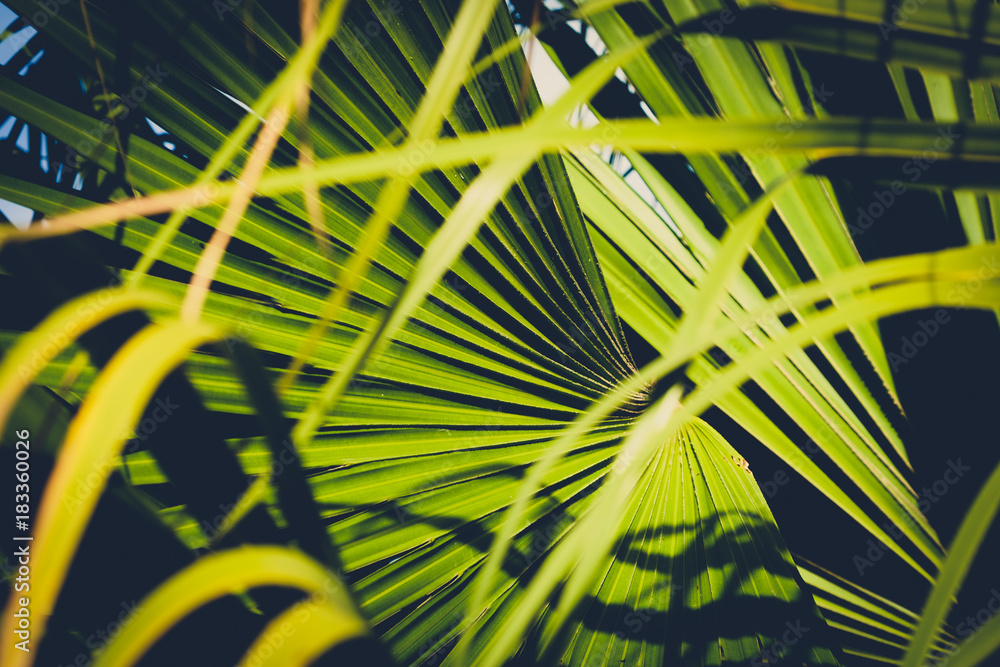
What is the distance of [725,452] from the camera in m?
0.72

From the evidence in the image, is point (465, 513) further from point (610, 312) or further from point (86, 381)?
point (86, 381)

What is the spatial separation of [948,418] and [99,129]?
121cm

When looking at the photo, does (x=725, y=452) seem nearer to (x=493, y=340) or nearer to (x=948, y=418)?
(x=948, y=418)

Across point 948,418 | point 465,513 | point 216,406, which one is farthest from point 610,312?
point 216,406

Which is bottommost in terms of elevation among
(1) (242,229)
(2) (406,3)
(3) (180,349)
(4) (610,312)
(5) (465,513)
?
(5) (465,513)

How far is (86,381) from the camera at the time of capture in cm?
62

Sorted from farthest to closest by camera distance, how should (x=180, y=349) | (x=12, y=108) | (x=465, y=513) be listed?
(x=465, y=513) < (x=12, y=108) < (x=180, y=349)

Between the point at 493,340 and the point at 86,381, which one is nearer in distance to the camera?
the point at 86,381

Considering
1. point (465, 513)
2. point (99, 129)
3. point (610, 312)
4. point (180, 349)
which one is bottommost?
point (465, 513)

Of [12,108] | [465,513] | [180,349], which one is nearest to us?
[180,349]

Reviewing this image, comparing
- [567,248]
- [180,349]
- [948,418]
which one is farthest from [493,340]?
[948,418]

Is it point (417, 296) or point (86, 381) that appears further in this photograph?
point (86, 381)

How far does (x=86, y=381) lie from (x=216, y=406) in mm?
168

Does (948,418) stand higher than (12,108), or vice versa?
(12,108)
